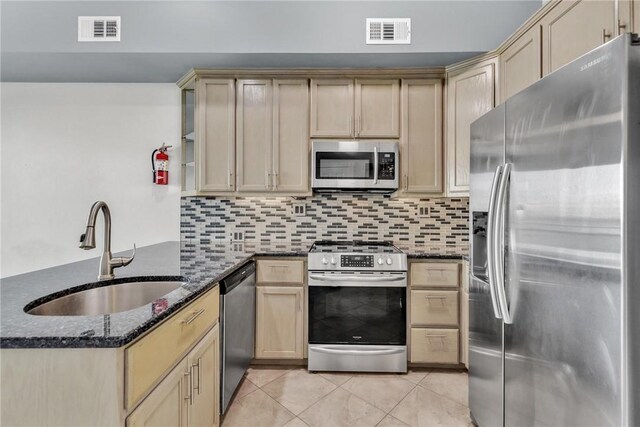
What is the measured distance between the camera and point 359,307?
2309 millimetres

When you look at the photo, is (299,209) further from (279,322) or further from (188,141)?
(188,141)

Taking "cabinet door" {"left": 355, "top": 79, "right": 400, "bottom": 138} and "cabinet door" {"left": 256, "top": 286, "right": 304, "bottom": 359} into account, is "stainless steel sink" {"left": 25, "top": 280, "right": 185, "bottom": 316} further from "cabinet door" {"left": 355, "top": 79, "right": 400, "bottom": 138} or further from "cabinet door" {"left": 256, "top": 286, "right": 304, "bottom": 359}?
"cabinet door" {"left": 355, "top": 79, "right": 400, "bottom": 138}

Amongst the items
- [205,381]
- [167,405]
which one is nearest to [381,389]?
[205,381]

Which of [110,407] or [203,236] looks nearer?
[110,407]

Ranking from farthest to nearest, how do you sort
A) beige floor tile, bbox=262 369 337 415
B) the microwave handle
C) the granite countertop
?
the microwave handle, beige floor tile, bbox=262 369 337 415, the granite countertop

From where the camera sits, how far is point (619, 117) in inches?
33.0

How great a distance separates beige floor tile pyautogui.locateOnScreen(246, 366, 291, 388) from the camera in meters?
2.24

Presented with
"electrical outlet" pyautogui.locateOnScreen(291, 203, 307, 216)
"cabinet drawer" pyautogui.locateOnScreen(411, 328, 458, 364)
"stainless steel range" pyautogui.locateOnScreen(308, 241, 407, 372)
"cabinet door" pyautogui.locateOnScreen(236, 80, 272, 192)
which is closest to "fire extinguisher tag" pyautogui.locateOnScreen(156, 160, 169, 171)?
"cabinet door" pyautogui.locateOnScreen(236, 80, 272, 192)

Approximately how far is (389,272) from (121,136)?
2.71 m

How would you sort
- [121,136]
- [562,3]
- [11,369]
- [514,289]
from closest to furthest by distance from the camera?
[11,369], [514,289], [562,3], [121,136]

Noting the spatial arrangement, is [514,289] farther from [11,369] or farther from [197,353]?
[11,369]

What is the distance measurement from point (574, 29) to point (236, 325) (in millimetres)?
2429

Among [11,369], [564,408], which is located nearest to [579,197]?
[564,408]

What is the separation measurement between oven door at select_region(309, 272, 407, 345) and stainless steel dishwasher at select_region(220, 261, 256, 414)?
45 centimetres
